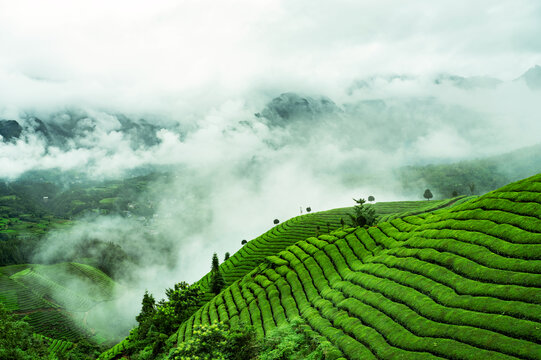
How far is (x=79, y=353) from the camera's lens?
252 ft

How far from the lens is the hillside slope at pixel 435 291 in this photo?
54.7 ft

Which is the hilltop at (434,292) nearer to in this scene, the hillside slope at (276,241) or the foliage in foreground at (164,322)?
the foliage in foreground at (164,322)

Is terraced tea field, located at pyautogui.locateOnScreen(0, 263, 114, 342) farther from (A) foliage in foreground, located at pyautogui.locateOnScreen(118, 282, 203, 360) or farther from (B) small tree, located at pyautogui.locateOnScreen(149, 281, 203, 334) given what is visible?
(B) small tree, located at pyautogui.locateOnScreen(149, 281, 203, 334)

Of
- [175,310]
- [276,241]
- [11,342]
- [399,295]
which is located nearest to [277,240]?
[276,241]

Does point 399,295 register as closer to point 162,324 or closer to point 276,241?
point 162,324

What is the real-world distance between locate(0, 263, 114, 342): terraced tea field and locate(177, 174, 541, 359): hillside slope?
115 metres

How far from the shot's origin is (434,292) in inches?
849

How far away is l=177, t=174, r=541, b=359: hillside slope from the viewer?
16.7m

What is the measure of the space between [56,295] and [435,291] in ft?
540

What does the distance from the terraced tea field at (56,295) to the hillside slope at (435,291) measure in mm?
115110

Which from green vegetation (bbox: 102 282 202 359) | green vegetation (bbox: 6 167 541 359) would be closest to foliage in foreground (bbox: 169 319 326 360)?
green vegetation (bbox: 6 167 541 359)

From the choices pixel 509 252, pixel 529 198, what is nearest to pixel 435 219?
pixel 529 198

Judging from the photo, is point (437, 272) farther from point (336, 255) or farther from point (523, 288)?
point (336, 255)

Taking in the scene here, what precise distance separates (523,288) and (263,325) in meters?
23.1
